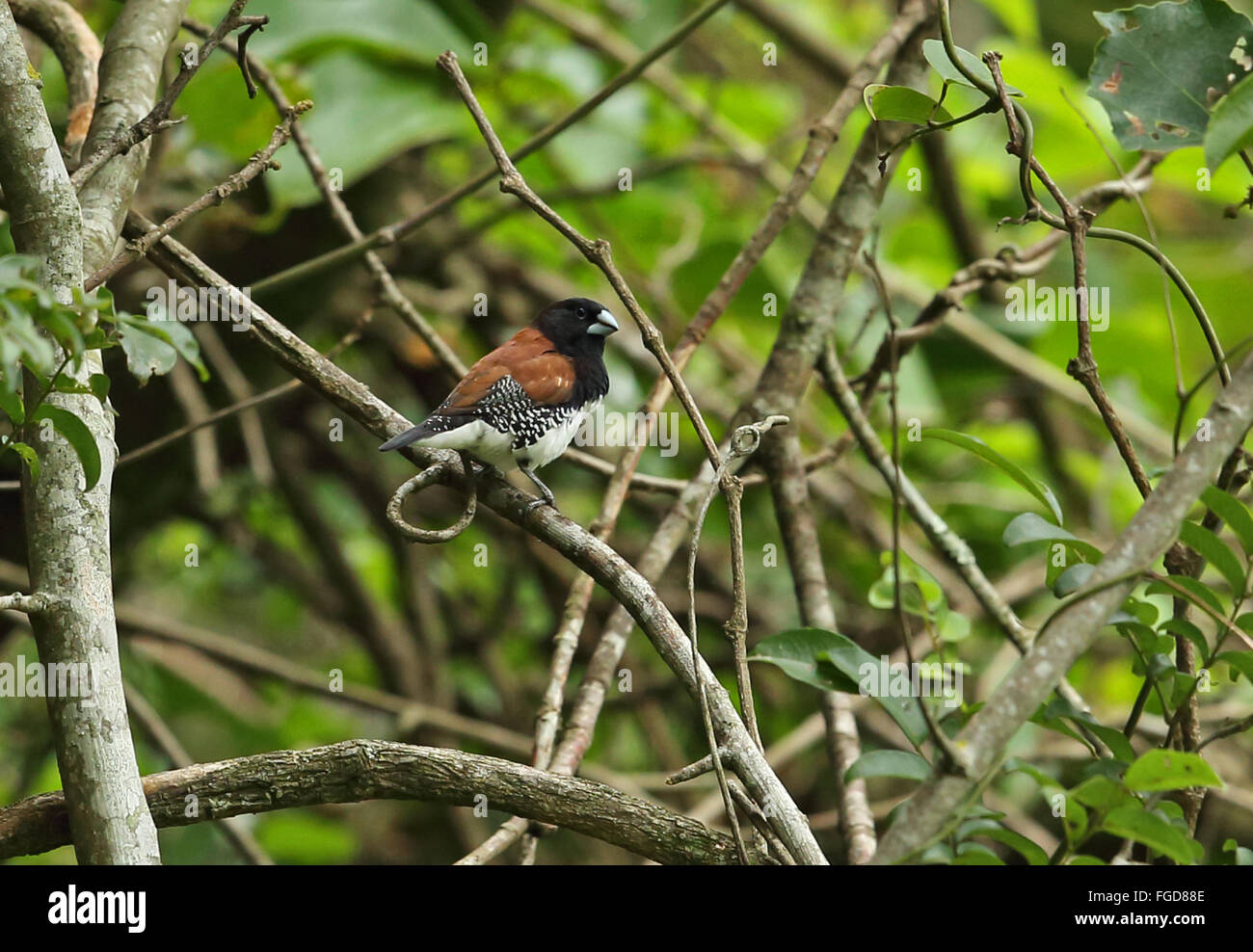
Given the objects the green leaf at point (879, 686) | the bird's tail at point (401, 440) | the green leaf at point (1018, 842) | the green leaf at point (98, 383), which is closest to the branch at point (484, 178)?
the bird's tail at point (401, 440)

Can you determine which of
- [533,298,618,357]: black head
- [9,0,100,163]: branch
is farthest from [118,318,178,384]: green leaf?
[533,298,618,357]: black head

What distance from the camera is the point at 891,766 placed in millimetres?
1339

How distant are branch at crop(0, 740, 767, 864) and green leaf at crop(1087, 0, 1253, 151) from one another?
110 centimetres

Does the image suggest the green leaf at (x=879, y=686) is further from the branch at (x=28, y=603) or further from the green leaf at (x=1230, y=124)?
the branch at (x=28, y=603)

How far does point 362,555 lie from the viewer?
4.76m

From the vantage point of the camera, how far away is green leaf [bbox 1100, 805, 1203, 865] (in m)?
1.13

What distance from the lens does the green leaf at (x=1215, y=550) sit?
4.48ft

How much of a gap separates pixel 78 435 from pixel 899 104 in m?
1.08

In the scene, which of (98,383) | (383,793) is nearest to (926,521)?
(383,793)

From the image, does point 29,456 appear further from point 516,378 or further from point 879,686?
point 516,378

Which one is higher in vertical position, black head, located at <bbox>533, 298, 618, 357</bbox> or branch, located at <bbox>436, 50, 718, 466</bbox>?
black head, located at <bbox>533, 298, 618, 357</bbox>

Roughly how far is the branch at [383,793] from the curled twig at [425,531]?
34 centimetres

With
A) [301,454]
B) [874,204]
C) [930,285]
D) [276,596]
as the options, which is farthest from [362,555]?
[874,204]

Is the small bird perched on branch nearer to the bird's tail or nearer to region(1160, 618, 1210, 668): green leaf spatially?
the bird's tail
